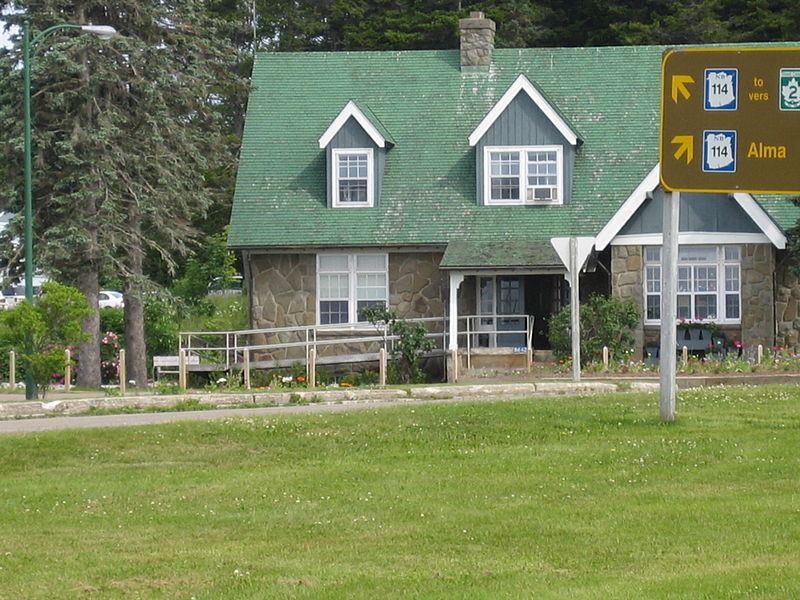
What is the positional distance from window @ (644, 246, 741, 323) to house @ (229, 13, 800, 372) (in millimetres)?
31

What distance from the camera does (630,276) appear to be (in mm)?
32656

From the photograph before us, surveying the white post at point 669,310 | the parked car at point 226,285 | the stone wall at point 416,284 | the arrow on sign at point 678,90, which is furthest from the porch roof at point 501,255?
the parked car at point 226,285

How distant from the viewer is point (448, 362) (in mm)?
31078

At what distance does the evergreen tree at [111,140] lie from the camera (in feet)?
110

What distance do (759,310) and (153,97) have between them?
1475 cm

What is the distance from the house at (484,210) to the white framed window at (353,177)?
0.03 m

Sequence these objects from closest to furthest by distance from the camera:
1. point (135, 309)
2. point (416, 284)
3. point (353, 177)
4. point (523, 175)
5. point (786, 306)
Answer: point (786, 306) < point (416, 284) < point (523, 175) < point (353, 177) < point (135, 309)

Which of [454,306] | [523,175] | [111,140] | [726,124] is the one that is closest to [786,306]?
[523,175]

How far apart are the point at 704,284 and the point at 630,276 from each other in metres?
1.70

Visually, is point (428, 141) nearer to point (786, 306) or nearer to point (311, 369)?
point (311, 369)

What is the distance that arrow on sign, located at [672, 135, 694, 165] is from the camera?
16766mm

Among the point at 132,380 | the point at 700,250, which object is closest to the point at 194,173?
the point at 132,380

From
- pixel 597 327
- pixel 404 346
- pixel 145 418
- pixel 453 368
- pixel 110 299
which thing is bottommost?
pixel 145 418

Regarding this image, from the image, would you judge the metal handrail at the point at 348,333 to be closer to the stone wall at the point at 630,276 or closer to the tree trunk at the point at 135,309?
the tree trunk at the point at 135,309
